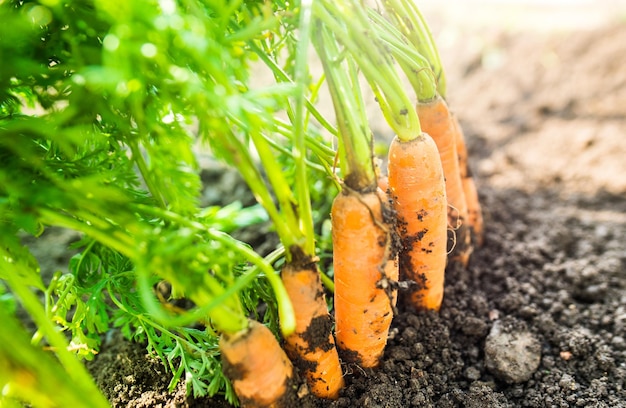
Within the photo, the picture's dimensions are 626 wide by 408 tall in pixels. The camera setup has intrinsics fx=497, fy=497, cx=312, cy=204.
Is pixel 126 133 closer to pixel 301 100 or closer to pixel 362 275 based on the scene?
pixel 301 100

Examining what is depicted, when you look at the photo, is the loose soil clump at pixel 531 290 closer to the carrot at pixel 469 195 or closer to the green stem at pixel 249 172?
the carrot at pixel 469 195

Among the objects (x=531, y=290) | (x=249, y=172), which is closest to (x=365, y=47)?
(x=249, y=172)

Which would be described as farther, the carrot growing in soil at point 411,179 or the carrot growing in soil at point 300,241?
the carrot growing in soil at point 411,179

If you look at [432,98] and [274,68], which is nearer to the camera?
[274,68]

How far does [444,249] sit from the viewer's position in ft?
5.22

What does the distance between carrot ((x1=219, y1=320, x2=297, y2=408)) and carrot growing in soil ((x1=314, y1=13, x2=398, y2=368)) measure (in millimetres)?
258

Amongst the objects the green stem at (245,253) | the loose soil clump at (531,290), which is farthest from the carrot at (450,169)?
the green stem at (245,253)

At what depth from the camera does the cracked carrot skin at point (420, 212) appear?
144 cm

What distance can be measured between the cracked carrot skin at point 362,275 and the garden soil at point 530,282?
101 mm

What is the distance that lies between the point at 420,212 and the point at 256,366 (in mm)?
670

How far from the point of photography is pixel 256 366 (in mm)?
1161

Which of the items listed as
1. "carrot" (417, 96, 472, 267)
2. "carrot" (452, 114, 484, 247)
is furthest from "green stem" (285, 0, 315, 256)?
"carrot" (452, 114, 484, 247)

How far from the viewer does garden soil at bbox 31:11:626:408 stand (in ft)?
4.76

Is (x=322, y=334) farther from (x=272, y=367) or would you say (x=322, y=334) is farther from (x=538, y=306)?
(x=538, y=306)
